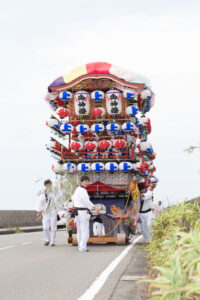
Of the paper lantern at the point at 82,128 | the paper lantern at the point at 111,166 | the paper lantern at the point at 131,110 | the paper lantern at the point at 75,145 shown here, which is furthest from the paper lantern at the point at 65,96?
the paper lantern at the point at 111,166

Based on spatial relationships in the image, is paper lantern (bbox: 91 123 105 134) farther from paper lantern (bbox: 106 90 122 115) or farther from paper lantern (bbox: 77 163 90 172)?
paper lantern (bbox: 77 163 90 172)

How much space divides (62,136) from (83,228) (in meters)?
4.69

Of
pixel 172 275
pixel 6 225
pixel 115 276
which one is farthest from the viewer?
pixel 6 225

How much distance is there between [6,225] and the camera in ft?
95.6

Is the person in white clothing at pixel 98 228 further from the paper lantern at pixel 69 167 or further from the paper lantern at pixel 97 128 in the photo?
the paper lantern at pixel 97 128

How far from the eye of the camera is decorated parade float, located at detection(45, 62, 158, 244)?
50.3 ft

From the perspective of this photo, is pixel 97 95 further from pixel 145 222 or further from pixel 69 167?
pixel 145 222

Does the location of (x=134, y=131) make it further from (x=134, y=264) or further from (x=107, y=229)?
(x=134, y=264)

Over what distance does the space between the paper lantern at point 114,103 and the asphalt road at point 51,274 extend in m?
5.35

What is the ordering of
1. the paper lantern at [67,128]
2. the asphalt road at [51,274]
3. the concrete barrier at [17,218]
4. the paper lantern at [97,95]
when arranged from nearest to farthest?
1. the asphalt road at [51,274]
2. the paper lantern at [67,128]
3. the paper lantern at [97,95]
4. the concrete barrier at [17,218]

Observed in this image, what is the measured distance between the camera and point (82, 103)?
53.3 ft

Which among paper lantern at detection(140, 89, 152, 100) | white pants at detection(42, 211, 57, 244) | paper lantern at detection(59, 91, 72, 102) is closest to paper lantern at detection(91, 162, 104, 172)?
white pants at detection(42, 211, 57, 244)

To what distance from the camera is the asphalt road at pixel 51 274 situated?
6.43 meters

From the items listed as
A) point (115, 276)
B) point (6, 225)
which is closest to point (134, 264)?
point (115, 276)
